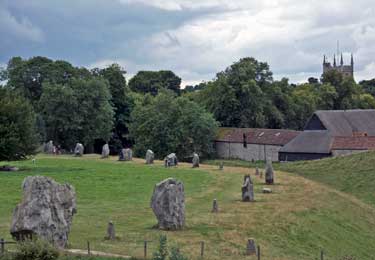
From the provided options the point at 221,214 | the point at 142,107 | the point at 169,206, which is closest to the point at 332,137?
the point at 142,107

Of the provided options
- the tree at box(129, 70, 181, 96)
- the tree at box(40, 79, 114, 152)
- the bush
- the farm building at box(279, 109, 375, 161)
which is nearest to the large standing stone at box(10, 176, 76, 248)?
the bush

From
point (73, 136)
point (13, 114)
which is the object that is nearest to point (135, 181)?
point (13, 114)

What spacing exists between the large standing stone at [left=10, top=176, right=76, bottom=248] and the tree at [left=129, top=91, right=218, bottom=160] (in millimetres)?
53129

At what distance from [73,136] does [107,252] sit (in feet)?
195

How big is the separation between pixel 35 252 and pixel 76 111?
60671 mm

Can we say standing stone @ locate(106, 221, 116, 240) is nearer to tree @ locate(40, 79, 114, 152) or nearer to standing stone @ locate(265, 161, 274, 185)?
standing stone @ locate(265, 161, 274, 185)

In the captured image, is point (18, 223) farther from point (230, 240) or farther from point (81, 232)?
point (230, 240)

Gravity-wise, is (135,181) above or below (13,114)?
below

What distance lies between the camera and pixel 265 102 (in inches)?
3676

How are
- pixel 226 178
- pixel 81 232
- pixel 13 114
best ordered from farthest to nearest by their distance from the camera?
pixel 13 114, pixel 226 178, pixel 81 232

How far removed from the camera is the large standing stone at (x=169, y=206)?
92.9 feet

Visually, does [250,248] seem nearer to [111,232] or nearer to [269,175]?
[111,232]

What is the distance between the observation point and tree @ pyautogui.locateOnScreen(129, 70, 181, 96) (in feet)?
443

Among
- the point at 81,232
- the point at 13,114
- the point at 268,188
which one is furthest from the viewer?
the point at 13,114
